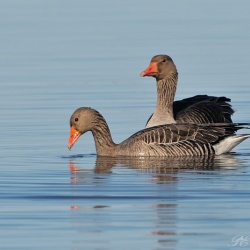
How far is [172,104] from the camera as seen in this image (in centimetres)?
2305

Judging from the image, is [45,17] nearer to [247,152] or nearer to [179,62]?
[179,62]

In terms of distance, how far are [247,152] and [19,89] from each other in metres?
7.90

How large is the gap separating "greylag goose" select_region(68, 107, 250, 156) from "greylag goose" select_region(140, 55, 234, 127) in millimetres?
1818

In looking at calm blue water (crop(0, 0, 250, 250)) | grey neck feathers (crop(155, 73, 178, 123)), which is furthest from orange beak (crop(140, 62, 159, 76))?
calm blue water (crop(0, 0, 250, 250))

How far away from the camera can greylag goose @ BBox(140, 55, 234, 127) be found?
2270cm

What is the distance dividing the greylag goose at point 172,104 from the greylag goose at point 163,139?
1.82m

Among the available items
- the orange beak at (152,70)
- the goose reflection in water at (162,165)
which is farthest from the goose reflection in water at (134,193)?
the orange beak at (152,70)

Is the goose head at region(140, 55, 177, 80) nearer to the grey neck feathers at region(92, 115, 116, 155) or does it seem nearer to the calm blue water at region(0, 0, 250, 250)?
the calm blue water at region(0, 0, 250, 250)

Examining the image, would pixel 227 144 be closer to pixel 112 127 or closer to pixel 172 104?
pixel 172 104

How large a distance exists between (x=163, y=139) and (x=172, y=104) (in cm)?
290

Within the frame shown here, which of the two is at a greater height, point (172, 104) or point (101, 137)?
point (172, 104)

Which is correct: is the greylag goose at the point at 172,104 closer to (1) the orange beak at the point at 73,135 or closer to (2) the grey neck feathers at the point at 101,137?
(2) the grey neck feathers at the point at 101,137

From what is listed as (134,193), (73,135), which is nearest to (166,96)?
(73,135)

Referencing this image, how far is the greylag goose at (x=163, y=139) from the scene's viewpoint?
2022 cm
